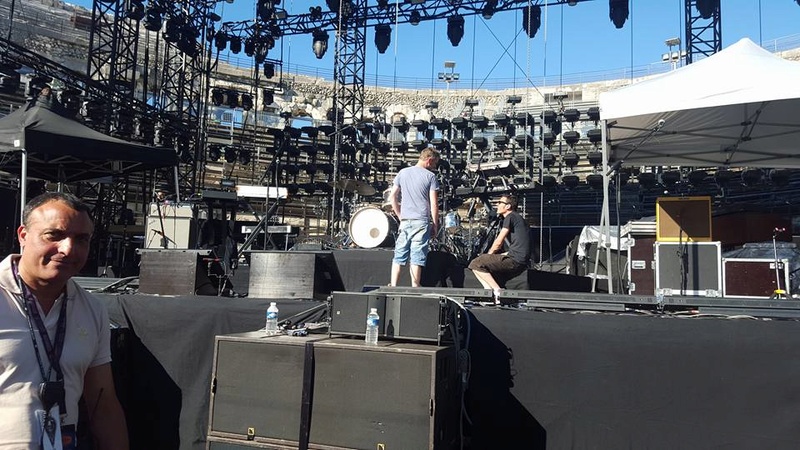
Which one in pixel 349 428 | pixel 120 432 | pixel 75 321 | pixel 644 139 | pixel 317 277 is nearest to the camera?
pixel 75 321

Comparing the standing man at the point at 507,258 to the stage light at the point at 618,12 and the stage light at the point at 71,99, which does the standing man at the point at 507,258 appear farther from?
the stage light at the point at 71,99

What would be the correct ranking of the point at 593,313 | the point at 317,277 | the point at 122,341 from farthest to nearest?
1. the point at 317,277
2. the point at 122,341
3. the point at 593,313

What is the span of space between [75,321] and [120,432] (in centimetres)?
51

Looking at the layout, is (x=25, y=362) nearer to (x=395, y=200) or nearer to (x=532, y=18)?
(x=395, y=200)

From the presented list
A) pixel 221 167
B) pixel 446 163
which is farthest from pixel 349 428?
pixel 221 167

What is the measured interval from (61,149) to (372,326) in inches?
160

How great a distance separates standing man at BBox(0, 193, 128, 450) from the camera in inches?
75.2

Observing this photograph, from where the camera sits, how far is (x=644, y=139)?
20.0 feet

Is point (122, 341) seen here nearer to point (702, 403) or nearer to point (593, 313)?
point (593, 313)

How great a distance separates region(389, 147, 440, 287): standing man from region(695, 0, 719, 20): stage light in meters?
11.9

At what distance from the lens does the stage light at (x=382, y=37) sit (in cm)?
1841

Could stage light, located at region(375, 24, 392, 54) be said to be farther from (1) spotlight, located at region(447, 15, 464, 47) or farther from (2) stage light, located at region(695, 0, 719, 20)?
(2) stage light, located at region(695, 0, 719, 20)

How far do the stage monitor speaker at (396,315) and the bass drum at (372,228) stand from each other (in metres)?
5.00

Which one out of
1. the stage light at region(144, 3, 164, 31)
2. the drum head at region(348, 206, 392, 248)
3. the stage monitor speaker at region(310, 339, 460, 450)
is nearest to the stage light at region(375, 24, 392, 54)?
the stage light at region(144, 3, 164, 31)
